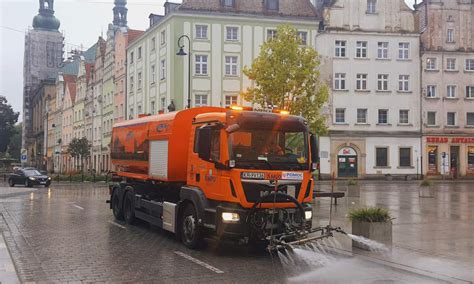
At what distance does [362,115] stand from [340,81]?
3897mm

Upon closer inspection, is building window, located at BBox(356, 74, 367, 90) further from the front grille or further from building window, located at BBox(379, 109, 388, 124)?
the front grille

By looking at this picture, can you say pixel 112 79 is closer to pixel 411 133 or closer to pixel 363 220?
pixel 411 133

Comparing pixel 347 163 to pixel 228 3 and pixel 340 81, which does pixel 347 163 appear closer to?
pixel 340 81

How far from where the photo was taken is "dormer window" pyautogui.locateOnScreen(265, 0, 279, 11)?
5369cm

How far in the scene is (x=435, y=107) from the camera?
54594 mm

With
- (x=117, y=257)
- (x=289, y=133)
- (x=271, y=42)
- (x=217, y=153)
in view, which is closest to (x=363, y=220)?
(x=289, y=133)

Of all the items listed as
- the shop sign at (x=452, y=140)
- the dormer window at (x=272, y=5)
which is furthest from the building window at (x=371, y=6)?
the shop sign at (x=452, y=140)

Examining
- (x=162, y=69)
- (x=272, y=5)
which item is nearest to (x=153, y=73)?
(x=162, y=69)

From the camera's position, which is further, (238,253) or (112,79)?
(112,79)

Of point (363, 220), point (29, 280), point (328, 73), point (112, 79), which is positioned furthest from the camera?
point (112, 79)

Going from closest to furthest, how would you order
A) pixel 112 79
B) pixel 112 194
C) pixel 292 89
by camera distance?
pixel 112 194 → pixel 292 89 → pixel 112 79

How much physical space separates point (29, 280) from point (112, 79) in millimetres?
62495

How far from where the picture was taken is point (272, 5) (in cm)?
5394

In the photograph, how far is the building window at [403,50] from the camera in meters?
54.4
